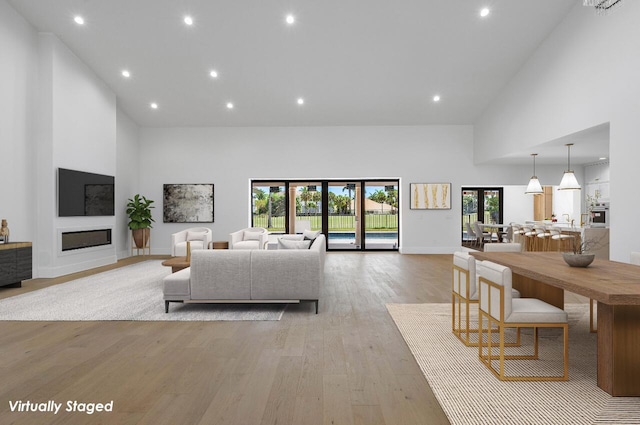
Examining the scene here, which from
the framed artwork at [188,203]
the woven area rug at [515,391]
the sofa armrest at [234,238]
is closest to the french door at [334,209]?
the framed artwork at [188,203]

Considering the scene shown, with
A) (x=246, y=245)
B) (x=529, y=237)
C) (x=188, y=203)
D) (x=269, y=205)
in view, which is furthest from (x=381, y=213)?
(x=188, y=203)

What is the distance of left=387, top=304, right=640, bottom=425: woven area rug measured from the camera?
226 centimetres

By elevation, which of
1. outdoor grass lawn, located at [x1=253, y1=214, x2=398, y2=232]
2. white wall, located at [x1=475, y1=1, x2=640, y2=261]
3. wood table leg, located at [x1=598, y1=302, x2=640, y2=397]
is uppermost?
white wall, located at [x1=475, y1=1, x2=640, y2=261]

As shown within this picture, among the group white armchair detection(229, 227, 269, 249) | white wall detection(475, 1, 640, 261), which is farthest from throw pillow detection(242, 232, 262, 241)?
white wall detection(475, 1, 640, 261)

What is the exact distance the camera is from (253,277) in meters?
4.60

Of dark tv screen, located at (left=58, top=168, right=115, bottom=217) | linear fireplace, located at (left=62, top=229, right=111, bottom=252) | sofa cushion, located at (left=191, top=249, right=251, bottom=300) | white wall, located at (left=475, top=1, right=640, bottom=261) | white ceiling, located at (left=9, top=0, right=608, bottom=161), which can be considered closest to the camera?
sofa cushion, located at (left=191, top=249, right=251, bottom=300)

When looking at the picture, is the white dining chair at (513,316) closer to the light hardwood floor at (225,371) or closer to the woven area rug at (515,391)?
the woven area rug at (515,391)

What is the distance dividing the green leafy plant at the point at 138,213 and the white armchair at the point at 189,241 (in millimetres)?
1666

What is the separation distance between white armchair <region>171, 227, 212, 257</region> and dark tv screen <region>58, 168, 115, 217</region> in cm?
173

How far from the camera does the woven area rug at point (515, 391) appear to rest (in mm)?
2264

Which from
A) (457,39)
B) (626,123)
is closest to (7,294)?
(457,39)

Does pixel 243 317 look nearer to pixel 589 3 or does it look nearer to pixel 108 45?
pixel 589 3

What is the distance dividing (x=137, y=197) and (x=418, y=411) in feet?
31.3

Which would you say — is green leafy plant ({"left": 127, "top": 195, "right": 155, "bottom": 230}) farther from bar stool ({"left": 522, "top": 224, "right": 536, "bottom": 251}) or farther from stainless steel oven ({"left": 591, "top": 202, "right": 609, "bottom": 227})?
stainless steel oven ({"left": 591, "top": 202, "right": 609, "bottom": 227})
